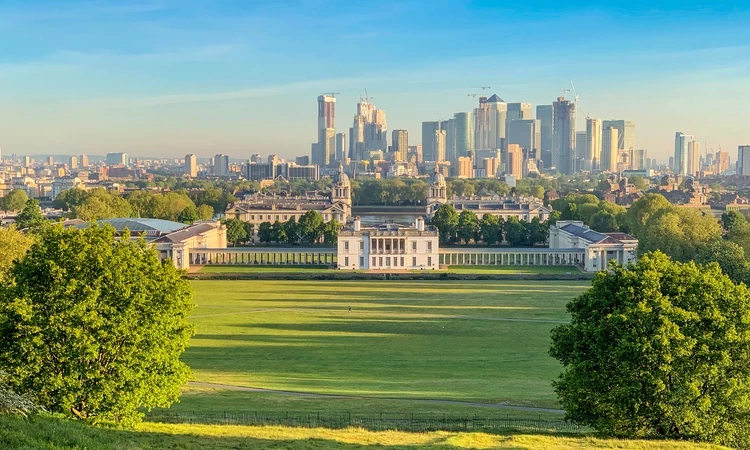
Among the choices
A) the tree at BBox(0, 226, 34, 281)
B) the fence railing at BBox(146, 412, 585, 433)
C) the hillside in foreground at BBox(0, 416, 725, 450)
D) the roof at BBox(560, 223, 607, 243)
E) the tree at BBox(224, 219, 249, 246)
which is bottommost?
the fence railing at BBox(146, 412, 585, 433)

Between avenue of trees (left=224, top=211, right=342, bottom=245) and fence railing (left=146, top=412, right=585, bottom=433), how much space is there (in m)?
78.7

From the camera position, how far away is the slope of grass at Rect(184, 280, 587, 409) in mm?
36562

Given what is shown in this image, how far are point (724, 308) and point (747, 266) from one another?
109ft

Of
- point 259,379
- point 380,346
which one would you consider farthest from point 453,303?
point 259,379

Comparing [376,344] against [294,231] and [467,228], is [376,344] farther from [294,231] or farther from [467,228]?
[467,228]

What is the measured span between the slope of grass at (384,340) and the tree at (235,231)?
38405mm

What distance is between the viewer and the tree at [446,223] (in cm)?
11369

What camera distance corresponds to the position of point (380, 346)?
4556cm

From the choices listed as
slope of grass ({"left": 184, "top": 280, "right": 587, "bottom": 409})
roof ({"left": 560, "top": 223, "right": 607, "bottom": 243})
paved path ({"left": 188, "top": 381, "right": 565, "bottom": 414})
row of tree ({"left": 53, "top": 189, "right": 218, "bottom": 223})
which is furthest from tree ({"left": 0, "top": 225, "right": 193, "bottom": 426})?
row of tree ({"left": 53, "top": 189, "right": 218, "bottom": 223})

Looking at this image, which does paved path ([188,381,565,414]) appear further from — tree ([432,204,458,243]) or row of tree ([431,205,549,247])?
tree ([432,204,458,243])

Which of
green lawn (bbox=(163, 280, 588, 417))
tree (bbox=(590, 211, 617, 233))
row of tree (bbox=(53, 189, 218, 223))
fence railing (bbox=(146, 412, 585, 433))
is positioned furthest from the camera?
row of tree (bbox=(53, 189, 218, 223))

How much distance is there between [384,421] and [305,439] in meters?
4.58

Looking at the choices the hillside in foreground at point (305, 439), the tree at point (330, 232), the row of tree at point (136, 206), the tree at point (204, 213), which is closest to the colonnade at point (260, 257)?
the tree at point (330, 232)

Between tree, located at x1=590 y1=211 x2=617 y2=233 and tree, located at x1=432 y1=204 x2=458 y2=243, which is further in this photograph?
tree, located at x1=432 y1=204 x2=458 y2=243
